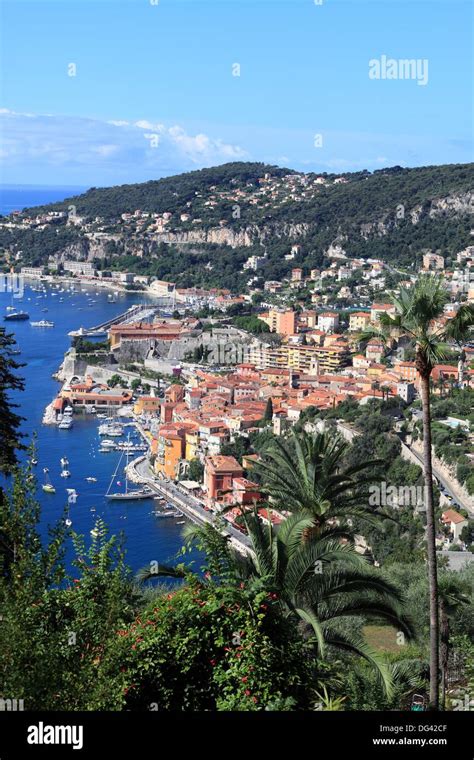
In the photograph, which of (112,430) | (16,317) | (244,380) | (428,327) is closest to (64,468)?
(112,430)

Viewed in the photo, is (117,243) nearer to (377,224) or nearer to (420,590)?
(377,224)

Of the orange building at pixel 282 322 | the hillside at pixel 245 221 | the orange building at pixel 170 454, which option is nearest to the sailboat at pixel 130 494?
the orange building at pixel 170 454

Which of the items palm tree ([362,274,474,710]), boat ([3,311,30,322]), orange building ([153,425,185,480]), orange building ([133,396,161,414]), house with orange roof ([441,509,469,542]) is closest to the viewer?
palm tree ([362,274,474,710])

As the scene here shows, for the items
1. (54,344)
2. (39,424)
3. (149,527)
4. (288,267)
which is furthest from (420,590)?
(288,267)

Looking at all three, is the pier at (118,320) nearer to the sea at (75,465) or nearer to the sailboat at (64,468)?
the sea at (75,465)

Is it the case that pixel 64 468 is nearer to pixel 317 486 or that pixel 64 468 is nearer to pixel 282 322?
pixel 282 322

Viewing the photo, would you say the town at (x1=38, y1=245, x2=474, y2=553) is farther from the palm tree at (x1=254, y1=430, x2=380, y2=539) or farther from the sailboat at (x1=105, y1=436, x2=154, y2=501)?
the palm tree at (x1=254, y1=430, x2=380, y2=539)

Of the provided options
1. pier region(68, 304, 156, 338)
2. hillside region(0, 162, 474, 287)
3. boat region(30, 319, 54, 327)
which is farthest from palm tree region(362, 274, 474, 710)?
hillside region(0, 162, 474, 287)
